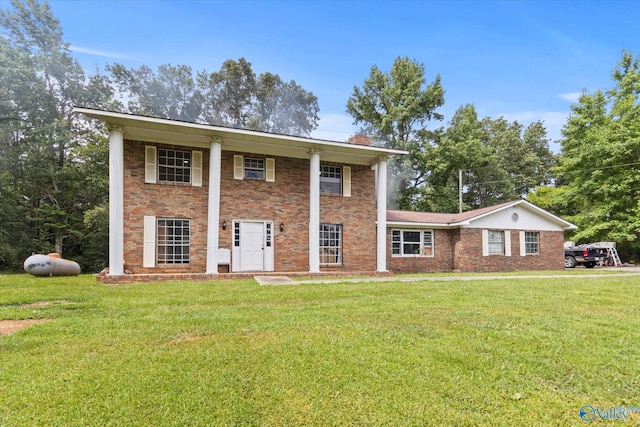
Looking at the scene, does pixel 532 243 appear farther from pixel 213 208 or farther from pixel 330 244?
pixel 213 208

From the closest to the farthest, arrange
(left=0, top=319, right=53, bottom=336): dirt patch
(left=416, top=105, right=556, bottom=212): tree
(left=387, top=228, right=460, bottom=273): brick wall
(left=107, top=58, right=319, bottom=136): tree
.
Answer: (left=0, top=319, right=53, bottom=336): dirt patch
(left=387, top=228, right=460, bottom=273): brick wall
(left=107, top=58, right=319, bottom=136): tree
(left=416, top=105, right=556, bottom=212): tree

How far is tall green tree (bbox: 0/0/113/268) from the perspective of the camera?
20.1 metres

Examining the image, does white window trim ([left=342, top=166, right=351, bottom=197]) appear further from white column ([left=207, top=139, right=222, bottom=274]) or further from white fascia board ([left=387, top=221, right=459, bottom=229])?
white column ([left=207, top=139, right=222, bottom=274])

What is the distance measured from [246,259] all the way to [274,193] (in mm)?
2797

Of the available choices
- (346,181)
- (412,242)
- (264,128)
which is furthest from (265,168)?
(264,128)

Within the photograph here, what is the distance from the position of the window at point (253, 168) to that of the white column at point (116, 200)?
4322 mm

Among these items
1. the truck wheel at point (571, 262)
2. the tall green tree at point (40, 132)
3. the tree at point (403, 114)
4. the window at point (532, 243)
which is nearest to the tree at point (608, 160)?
the truck wheel at point (571, 262)

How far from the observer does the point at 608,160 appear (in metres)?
23.9

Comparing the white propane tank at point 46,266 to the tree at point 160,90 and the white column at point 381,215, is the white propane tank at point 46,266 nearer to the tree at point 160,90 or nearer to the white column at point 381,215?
the white column at point 381,215

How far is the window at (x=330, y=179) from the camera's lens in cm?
1487

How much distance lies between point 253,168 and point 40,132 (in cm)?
1644

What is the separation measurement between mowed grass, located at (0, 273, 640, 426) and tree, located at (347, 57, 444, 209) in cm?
2443

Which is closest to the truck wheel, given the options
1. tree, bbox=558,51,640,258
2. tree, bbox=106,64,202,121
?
tree, bbox=558,51,640,258

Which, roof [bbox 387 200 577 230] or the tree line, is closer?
roof [bbox 387 200 577 230]
